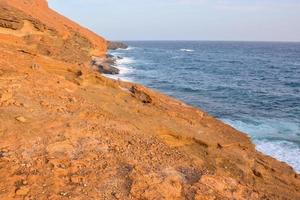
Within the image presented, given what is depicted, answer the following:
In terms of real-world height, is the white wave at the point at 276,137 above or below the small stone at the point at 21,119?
below

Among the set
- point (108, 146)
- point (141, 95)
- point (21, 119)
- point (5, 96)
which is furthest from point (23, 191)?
point (141, 95)

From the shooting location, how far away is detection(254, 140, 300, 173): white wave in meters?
19.9

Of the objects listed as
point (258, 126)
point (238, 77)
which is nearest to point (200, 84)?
point (238, 77)

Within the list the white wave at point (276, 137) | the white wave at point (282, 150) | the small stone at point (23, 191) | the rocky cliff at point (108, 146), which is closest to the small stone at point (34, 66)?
the rocky cliff at point (108, 146)

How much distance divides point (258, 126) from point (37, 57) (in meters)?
17.3

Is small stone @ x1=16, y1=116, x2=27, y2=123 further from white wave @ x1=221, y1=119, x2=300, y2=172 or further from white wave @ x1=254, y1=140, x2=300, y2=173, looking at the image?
white wave @ x1=254, y1=140, x2=300, y2=173

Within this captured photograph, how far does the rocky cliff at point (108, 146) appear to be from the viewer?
8.34m

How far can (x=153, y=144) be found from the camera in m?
10.3

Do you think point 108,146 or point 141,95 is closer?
point 108,146

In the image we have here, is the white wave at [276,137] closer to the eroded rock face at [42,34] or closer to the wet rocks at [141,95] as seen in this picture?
the wet rocks at [141,95]

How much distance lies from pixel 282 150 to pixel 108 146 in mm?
14247

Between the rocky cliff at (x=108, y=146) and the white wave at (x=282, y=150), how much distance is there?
24.1 ft

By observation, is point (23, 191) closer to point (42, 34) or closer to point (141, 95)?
point (141, 95)

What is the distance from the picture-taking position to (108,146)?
9.70 m
